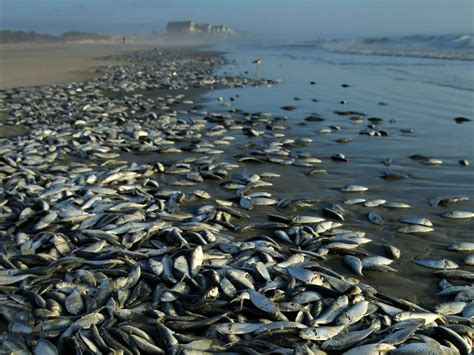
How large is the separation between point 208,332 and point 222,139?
6.67 meters

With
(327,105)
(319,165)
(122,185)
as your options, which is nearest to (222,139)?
(319,165)

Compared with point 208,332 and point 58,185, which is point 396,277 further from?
point 58,185

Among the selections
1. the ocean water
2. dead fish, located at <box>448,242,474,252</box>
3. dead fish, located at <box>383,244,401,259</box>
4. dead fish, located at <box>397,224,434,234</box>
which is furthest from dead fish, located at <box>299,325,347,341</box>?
dead fish, located at <box>397,224,434,234</box>

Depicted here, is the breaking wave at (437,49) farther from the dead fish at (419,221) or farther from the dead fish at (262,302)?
the dead fish at (262,302)

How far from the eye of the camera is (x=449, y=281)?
14.0ft

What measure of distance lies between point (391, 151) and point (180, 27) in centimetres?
13988

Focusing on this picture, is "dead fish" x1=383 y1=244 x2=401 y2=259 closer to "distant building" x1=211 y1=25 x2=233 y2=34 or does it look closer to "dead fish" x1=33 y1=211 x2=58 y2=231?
"dead fish" x1=33 y1=211 x2=58 y2=231

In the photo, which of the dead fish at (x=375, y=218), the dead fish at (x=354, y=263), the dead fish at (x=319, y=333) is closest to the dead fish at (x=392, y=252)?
the dead fish at (x=354, y=263)

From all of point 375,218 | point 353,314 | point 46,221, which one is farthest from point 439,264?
point 46,221

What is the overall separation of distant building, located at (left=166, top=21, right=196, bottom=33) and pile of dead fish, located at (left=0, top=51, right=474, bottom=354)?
13616cm

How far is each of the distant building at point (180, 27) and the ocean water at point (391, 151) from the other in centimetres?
12465

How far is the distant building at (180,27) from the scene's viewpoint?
136m

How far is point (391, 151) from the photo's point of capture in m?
8.82

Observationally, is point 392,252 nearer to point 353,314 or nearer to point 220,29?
point 353,314
